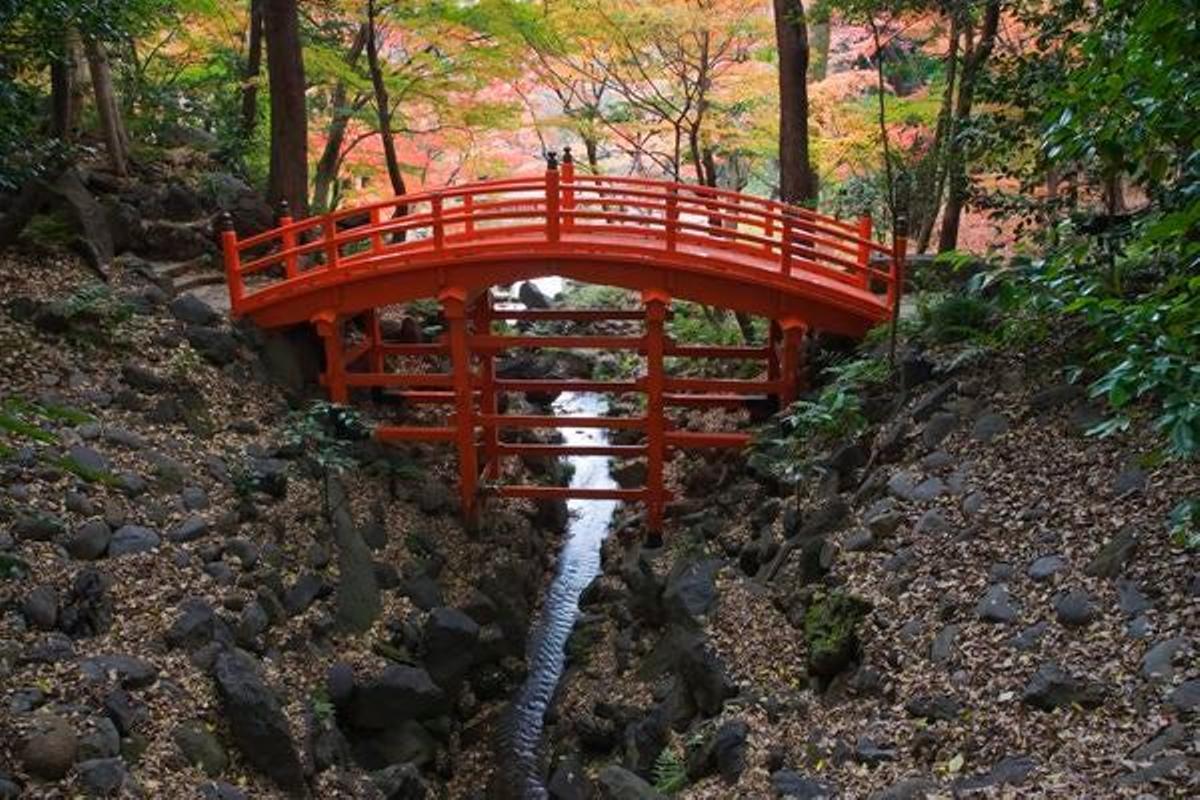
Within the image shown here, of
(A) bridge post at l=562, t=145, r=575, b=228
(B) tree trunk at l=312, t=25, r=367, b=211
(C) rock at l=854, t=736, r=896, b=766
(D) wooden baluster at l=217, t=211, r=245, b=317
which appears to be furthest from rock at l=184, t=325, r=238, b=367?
(C) rock at l=854, t=736, r=896, b=766

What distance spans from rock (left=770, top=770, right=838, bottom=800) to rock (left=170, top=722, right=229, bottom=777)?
13.1 feet

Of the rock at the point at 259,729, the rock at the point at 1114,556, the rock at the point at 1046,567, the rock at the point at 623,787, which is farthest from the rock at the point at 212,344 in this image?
the rock at the point at 1114,556

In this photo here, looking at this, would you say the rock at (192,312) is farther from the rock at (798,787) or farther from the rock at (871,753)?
the rock at (871,753)

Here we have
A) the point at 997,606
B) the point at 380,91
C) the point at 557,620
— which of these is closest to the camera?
the point at 997,606

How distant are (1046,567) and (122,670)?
659 centimetres

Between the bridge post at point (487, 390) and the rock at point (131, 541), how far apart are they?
5612 mm

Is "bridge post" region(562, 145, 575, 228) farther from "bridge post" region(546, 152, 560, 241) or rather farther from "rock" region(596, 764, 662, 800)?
"rock" region(596, 764, 662, 800)

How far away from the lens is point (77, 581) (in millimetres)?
7027

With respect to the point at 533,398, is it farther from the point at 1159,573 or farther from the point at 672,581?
the point at 1159,573

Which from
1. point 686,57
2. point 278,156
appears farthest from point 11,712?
point 686,57

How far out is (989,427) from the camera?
7871 millimetres

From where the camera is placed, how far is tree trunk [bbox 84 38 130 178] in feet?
43.0

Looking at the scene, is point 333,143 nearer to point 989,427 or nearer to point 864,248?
point 864,248

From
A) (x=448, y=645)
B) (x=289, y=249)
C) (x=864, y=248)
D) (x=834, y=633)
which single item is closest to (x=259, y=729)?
(x=448, y=645)
